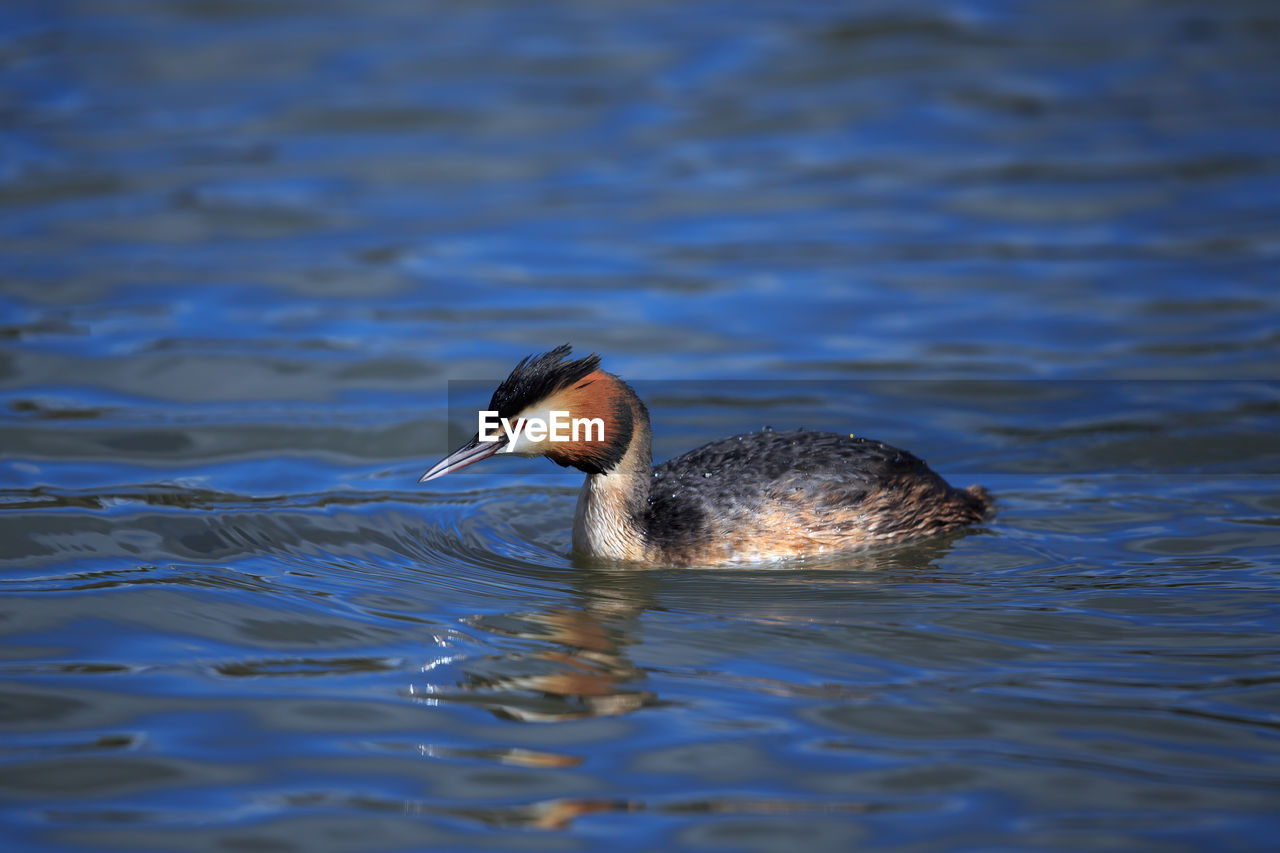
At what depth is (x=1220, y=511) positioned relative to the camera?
786 cm

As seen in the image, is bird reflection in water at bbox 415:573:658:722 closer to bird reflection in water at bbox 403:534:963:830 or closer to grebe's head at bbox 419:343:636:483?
bird reflection in water at bbox 403:534:963:830

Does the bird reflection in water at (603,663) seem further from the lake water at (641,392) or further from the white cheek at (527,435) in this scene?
the white cheek at (527,435)

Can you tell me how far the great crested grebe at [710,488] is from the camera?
7.12 metres

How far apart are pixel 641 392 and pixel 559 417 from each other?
2.95m

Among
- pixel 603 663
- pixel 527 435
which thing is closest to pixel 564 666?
pixel 603 663

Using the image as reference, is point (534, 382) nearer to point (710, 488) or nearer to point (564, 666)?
point (710, 488)

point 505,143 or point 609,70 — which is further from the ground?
point 609,70

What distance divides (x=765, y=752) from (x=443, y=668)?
142cm

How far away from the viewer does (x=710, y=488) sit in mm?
7406

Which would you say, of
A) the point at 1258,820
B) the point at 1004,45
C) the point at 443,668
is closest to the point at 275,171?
the point at 1004,45

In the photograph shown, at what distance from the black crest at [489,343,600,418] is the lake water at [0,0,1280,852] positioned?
836mm

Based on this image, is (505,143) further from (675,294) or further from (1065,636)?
(1065,636)

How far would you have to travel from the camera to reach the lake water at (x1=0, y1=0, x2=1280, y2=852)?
529cm

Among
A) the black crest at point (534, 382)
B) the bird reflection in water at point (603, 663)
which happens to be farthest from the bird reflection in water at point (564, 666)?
the black crest at point (534, 382)
